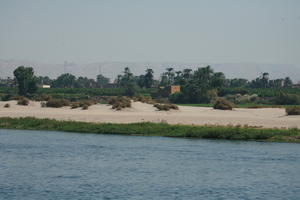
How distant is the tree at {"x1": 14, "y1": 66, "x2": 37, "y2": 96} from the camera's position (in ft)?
393

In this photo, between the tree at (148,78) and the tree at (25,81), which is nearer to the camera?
the tree at (25,81)

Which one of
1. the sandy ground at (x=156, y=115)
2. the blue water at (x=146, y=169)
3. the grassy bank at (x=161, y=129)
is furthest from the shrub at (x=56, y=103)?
the blue water at (x=146, y=169)

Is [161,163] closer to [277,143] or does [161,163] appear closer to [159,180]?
[159,180]

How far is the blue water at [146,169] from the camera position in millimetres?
31156

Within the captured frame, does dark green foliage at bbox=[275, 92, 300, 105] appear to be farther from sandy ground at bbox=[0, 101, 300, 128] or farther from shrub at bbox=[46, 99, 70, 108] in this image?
shrub at bbox=[46, 99, 70, 108]

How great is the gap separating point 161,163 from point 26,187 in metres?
10.7

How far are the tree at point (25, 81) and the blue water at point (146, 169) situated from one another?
68126mm

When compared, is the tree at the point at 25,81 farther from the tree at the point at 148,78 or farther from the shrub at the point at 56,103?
the tree at the point at 148,78

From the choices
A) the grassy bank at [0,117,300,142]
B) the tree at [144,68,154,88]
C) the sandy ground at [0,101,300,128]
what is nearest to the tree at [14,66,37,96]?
the sandy ground at [0,101,300,128]

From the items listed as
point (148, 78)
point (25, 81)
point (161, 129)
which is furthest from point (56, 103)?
point (148, 78)

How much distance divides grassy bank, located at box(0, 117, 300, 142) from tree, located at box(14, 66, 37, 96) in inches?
Result: 2063

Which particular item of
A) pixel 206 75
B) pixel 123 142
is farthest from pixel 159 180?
pixel 206 75

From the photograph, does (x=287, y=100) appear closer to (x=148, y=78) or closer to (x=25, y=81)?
(x=25, y=81)

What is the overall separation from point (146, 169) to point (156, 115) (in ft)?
114
